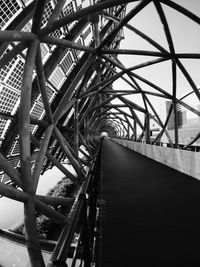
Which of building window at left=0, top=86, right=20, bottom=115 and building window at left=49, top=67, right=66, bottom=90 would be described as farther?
building window at left=49, top=67, right=66, bottom=90

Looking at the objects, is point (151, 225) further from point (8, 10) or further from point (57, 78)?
point (57, 78)

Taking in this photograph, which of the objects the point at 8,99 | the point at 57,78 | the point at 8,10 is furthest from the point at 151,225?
the point at 57,78

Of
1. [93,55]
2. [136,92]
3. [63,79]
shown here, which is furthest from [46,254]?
[136,92]

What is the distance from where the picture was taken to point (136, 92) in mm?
20547

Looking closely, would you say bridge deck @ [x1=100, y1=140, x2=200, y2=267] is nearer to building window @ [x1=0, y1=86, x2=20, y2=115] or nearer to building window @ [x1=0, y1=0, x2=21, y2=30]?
building window @ [x1=0, y1=86, x2=20, y2=115]

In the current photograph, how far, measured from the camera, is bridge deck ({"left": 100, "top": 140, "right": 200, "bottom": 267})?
3479mm

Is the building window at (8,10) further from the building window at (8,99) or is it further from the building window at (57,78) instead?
the building window at (57,78)

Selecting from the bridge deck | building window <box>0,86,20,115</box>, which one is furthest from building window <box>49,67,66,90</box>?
the bridge deck

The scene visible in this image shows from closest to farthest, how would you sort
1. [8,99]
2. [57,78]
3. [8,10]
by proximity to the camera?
[8,10] → [8,99] → [57,78]

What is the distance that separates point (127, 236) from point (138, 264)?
32.6 inches

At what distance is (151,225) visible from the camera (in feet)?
14.9

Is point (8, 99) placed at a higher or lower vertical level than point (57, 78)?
lower

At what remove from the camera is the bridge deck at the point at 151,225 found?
3479 millimetres

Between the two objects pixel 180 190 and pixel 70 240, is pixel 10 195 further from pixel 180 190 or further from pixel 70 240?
pixel 180 190
